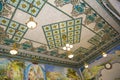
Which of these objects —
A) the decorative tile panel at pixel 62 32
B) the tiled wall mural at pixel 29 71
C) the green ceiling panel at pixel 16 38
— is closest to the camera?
the decorative tile panel at pixel 62 32

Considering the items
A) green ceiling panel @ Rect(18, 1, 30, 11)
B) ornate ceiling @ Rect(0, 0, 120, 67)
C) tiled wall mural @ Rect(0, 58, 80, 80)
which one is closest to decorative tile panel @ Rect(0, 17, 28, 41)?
ornate ceiling @ Rect(0, 0, 120, 67)

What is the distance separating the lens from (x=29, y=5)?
6328 mm

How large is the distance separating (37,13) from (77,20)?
203 cm

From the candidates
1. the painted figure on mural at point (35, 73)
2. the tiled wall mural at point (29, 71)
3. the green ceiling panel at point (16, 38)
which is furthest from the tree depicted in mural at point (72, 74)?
the green ceiling panel at point (16, 38)

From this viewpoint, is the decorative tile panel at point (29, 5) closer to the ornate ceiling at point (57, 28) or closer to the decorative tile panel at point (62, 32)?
the ornate ceiling at point (57, 28)

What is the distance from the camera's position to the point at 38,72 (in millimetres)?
9500

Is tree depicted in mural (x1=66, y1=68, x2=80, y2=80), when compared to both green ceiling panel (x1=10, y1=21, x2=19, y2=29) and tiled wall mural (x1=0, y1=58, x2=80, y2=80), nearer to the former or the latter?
tiled wall mural (x1=0, y1=58, x2=80, y2=80)

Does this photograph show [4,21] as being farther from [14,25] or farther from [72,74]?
[72,74]

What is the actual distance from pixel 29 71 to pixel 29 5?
424 centimetres

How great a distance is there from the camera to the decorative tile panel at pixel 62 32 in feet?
25.3

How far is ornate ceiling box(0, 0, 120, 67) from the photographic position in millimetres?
6490

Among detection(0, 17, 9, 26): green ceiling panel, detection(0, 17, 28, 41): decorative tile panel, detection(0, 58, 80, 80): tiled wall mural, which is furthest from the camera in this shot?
detection(0, 58, 80, 80): tiled wall mural

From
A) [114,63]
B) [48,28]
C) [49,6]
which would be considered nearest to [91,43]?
[114,63]

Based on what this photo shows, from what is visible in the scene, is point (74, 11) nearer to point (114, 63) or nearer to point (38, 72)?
point (38, 72)
